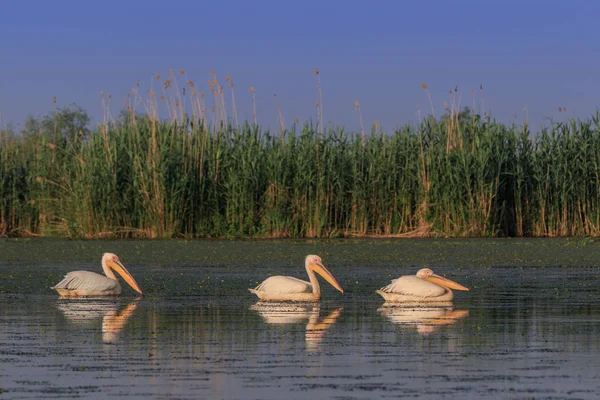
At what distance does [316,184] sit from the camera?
3012 centimetres

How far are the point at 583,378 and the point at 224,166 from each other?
2313cm

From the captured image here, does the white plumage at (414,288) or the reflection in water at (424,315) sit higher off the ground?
the white plumage at (414,288)

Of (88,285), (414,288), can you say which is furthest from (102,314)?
(414,288)

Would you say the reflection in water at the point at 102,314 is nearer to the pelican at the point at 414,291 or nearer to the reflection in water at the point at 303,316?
the reflection in water at the point at 303,316

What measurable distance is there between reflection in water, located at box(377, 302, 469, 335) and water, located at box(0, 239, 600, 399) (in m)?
0.02

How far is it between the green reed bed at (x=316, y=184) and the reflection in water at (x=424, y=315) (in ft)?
52.2

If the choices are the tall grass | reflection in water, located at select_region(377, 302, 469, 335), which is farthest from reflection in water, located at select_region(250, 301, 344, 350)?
the tall grass

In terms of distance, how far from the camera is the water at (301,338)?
7.63m

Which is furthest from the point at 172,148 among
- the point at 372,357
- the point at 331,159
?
the point at 372,357

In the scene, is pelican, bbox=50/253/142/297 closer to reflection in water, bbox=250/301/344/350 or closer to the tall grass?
reflection in water, bbox=250/301/344/350

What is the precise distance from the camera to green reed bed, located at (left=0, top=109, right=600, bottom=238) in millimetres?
29672

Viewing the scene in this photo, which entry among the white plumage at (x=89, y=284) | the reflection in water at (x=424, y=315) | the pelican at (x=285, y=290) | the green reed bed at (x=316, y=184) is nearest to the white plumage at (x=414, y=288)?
the reflection in water at (x=424, y=315)

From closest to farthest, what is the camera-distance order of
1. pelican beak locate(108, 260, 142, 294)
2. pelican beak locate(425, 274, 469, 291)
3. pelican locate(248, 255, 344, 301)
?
pelican locate(248, 255, 344, 301) → pelican beak locate(425, 274, 469, 291) → pelican beak locate(108, 260, 142, 294)

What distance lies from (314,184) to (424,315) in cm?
1765
